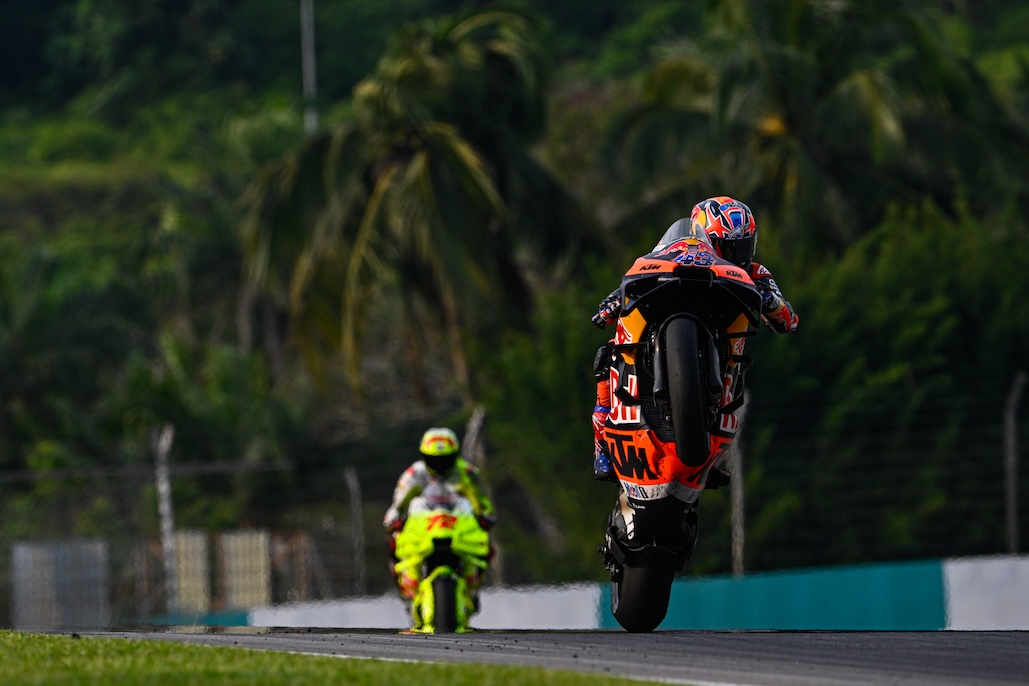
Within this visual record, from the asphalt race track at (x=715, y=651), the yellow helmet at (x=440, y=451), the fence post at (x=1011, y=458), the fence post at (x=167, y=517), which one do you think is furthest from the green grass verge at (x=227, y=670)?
the fence post at (x=1011, y=458)

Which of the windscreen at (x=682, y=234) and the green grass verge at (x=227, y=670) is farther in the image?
the windscreen at (x=682, y=234)

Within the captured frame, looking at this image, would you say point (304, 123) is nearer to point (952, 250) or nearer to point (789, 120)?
point (789, 120)

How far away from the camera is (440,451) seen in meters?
11.6

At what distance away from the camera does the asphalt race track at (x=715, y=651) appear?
5770 mm

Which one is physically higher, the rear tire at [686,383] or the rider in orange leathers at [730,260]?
the rider in orange leathers at [730,260]

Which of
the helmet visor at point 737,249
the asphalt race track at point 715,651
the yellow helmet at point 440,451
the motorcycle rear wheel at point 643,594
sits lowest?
the asphalt race track at point 715,651

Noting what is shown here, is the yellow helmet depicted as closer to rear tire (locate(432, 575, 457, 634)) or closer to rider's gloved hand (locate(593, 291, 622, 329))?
rear tire (locate(432, 575, 457, 634))

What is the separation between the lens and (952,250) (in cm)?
2212

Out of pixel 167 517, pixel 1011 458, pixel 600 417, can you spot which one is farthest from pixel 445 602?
pixel 1011 458

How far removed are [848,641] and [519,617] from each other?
7.17 meters

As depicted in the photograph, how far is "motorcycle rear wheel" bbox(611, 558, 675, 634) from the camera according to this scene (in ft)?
27.5

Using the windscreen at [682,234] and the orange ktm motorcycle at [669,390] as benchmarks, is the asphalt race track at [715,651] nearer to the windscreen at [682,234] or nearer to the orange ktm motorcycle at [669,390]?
the orange ktm motorcycle at [669,390]

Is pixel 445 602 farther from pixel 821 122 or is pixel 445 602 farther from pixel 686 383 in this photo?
pixel 821 122

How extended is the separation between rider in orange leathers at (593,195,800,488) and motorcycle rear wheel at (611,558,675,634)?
0.44 m
